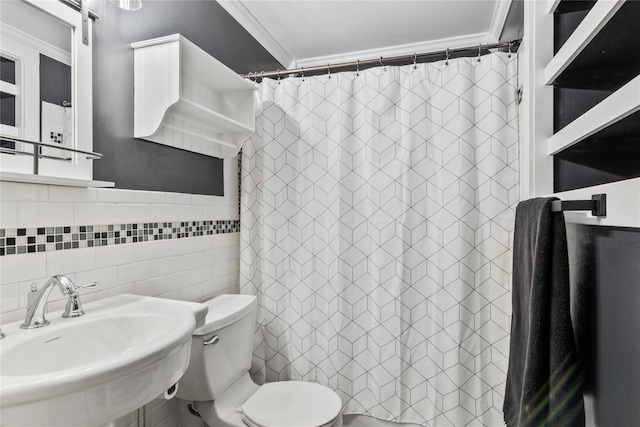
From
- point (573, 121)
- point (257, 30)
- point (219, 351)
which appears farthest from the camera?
point (257, 30)

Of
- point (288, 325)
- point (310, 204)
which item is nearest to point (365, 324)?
point (288, 325)

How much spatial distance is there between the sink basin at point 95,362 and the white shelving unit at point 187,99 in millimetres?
721

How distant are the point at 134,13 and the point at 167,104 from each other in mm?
412

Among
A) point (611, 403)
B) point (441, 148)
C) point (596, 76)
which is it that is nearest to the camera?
point (611, 403)

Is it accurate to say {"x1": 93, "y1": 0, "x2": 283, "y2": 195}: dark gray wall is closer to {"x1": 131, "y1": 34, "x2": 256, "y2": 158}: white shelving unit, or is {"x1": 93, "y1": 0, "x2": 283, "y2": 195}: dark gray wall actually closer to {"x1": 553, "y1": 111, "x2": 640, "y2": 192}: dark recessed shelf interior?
{"x1": 131, "y1": 34, "x2": 256, "y2": 158}: white shelving unit

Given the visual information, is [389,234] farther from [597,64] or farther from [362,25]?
[362,25]

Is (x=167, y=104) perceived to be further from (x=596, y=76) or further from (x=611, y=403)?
(x=611, y=403)

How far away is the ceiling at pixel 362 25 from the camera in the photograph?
A: 6.85 feet

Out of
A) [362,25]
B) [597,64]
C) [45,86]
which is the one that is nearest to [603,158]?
[597,64]

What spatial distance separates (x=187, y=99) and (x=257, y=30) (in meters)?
0.99

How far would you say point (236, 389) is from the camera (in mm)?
1677

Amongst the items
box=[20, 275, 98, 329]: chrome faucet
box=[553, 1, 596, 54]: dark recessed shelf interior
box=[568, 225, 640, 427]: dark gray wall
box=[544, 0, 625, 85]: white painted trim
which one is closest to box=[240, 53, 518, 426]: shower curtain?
box=[553, 1, 596, 54]: dark recessed shelf interior

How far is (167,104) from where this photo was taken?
1416 mm

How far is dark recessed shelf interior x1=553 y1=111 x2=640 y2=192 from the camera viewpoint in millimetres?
843
